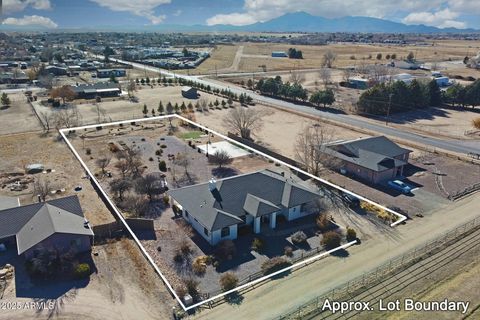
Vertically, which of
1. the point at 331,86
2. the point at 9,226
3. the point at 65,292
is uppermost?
the point at 331,86

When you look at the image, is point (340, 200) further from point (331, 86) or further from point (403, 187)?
point (331, 86)

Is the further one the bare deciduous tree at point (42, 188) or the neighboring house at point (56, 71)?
the neighboring house at point (56, 71)

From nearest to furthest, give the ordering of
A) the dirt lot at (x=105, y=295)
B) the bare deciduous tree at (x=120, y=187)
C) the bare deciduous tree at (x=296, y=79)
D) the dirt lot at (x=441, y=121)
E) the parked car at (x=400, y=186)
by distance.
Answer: the dirt lot at (x=105, y=295) → the bare deciduous tree at (x=120, y=187) → the parked car at (x=400, y=186) → the dirt lot at (x=441, y=121) → the bare deciduous tree at (x=296, y=79)

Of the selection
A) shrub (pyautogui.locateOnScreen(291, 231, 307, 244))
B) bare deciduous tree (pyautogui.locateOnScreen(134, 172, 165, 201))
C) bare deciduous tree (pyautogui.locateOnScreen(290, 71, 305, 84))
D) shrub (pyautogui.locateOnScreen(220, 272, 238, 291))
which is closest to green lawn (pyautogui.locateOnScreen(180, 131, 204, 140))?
bare deciduous tree (pyautogui.locateOnScreen(134, 172, 165, 201))

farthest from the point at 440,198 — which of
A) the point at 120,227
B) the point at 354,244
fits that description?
the point at 120,227

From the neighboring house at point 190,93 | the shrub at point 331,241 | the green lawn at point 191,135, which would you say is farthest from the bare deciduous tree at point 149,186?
the neighboring house at point 190,93

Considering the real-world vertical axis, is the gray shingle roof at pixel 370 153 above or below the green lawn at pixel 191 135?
above

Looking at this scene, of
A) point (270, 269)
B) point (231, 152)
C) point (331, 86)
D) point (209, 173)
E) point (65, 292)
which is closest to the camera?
point (65, 292)

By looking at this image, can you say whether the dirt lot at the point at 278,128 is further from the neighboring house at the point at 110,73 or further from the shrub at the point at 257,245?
the neighboring house at the point at 110,73
